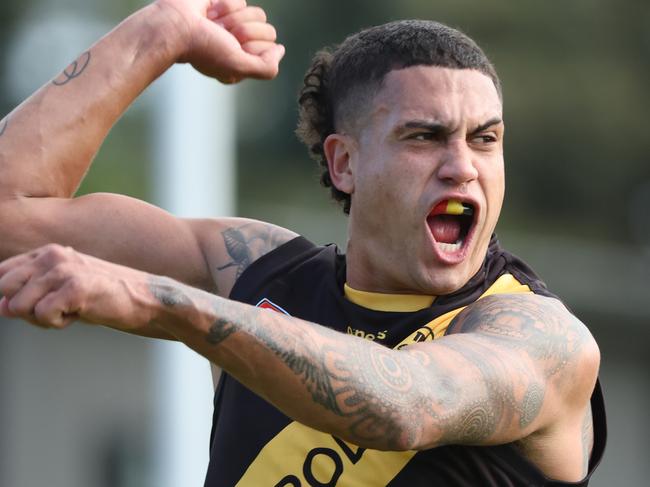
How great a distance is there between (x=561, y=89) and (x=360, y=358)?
17.8 metres

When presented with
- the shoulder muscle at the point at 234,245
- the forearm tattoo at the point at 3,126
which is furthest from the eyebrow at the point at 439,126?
the forearm tattoo at the point at 3,126

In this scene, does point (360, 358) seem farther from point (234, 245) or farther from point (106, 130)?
point (106, 130)

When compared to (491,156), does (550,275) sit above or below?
below

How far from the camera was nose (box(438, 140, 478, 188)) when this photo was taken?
4.51m

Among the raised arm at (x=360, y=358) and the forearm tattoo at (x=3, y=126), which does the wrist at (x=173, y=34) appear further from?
the raised arm at (x=360, y=358)

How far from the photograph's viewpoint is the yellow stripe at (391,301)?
4.67 m

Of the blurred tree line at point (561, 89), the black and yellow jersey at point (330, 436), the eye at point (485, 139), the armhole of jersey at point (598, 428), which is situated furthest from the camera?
the blurred tree line at point (561, 89)

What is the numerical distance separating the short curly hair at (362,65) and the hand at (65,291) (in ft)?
5.36

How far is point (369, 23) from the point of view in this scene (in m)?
19.7

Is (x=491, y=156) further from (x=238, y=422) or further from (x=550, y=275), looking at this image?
(x=550, y=275)

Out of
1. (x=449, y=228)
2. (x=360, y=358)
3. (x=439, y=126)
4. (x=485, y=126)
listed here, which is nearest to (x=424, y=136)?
(x=439, y=126)

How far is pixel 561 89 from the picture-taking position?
2098 centimetres

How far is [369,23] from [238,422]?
15478 millimetres

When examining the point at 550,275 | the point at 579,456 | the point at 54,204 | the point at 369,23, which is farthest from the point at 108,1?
the point at 579,456
